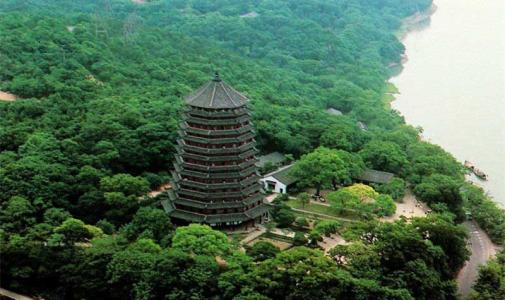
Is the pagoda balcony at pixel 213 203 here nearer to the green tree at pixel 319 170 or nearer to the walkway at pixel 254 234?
the walkway at pixel 254 234

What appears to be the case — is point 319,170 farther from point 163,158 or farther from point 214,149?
point 163,158

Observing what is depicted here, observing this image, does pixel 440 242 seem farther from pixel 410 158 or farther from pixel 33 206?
pixel 33 206

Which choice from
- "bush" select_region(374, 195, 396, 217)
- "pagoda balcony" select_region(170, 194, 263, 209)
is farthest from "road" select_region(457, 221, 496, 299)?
"pagoda balcony" select_region(170, 194, 263, 209)

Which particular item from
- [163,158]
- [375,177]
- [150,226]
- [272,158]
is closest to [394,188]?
[375,177]

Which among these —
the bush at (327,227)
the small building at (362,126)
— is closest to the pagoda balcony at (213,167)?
the bush at (327,227)

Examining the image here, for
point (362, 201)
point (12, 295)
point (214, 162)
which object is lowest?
point (12, 295)

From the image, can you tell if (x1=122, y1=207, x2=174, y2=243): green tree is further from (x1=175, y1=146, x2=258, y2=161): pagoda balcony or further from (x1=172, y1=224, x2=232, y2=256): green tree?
(x1=175, y1=146, x2=258, y2=161): pagoda balcony

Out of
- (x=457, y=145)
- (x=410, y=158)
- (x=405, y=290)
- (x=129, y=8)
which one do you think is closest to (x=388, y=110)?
(x=457, y=145)
